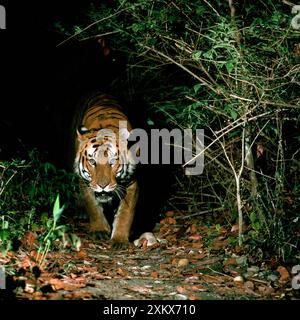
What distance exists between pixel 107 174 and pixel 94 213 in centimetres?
48

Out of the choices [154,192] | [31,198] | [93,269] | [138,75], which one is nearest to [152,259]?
[93,269]

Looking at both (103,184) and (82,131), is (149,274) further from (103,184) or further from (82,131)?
(82,131)

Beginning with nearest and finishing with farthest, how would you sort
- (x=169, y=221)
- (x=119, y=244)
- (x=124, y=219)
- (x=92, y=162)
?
(x=119, y=244)
(x=124, y=219)
(x=92, y=162)
(x=169, y=221)

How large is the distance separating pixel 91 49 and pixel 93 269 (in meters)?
3.99

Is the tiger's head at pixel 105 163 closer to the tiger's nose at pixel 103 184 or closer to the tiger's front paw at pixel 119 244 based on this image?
the tiger's nose at pixel 103 184

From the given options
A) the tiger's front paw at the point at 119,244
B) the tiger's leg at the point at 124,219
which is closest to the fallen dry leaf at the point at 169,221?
the tiger's leg at the point at 124,219

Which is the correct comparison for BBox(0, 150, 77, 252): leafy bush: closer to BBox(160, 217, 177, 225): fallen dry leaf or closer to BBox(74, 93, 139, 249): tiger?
BBox(74, 93, 139, 249): tiger

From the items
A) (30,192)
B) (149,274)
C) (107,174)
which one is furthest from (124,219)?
(149,274)

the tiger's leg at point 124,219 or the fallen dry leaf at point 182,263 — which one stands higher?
the tiger's leg at point 124,219

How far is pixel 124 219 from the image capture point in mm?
5719

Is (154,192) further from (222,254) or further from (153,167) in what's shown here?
(222,254)

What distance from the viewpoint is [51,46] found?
24.3 ft

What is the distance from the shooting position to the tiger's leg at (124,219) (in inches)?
218

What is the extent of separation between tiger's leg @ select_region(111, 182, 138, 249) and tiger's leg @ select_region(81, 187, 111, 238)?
0.16 meters
